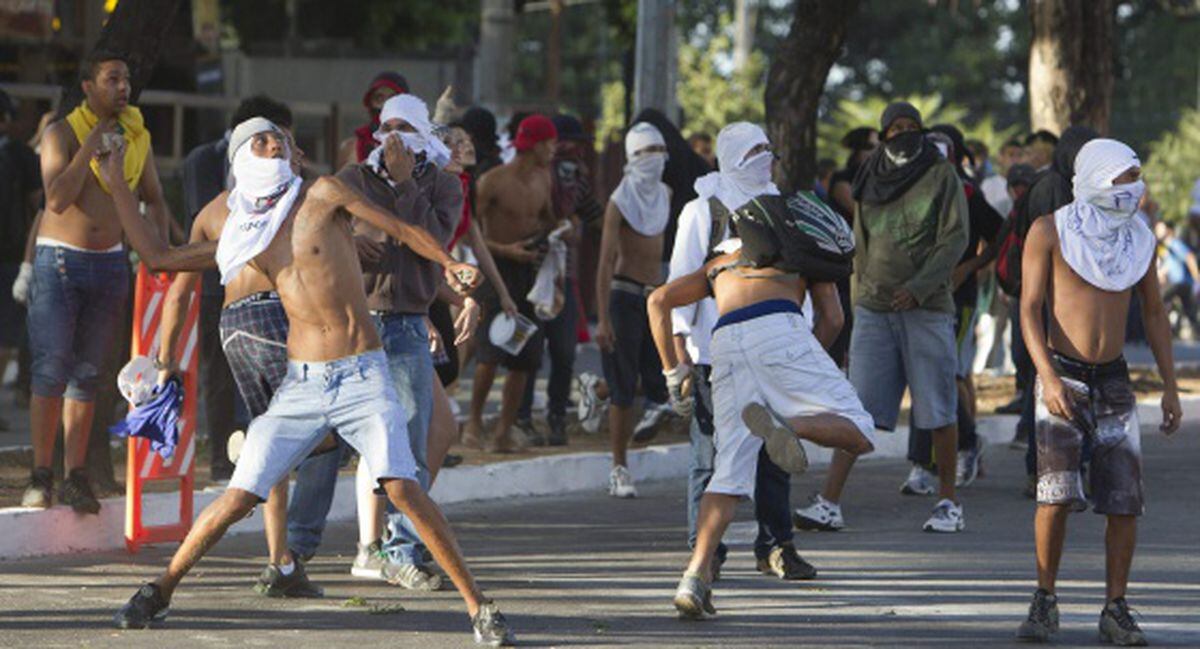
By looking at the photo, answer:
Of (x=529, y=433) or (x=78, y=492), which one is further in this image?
(x=529, y=433)

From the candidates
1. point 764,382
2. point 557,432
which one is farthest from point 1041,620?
point 557,432

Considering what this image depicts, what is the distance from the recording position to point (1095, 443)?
349 inches

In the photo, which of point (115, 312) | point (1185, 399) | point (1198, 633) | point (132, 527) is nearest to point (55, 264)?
point (115, 312)

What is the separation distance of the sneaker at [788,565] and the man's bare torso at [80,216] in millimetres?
3169

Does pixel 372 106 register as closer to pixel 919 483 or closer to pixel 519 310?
pixel 519 310

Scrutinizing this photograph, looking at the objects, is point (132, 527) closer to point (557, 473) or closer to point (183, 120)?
point (557, 473)

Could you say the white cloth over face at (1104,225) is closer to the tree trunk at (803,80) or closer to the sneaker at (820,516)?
the sneaker at (820,516)

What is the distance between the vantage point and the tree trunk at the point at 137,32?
12320 mm

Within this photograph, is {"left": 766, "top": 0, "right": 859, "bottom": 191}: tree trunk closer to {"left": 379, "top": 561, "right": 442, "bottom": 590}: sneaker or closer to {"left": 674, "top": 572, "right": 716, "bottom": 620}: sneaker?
{"left": 379, "top": 561, "right": 442, "bottom": 590}: sneaker

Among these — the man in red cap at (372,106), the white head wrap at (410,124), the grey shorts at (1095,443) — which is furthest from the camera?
the man in red cap at (372,106)

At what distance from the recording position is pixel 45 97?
22.3 metres

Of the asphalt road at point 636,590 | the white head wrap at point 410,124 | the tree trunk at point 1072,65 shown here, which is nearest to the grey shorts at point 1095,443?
the asphalt road at point 636,590

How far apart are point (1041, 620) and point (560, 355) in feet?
20.7

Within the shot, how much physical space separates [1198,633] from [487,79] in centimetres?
2140
